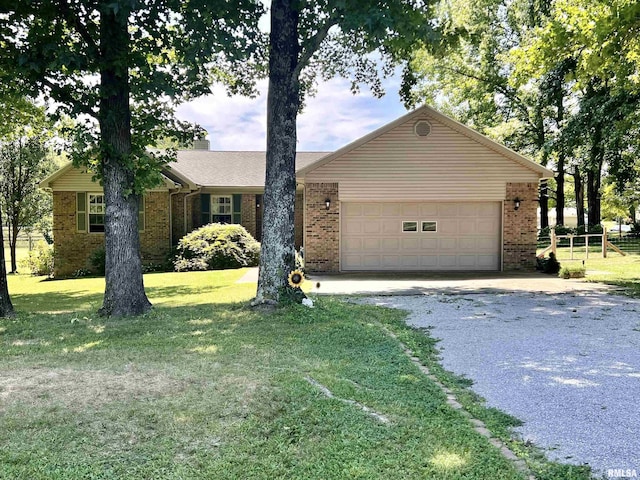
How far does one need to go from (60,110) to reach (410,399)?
7.55 meters

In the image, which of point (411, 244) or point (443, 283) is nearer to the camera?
point (443, 283)

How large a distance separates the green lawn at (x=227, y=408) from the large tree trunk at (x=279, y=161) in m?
1.75

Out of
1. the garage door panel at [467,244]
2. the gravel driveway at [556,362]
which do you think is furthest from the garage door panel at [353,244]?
the gravel driveway at [556,362]

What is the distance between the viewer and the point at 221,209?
2167 cm

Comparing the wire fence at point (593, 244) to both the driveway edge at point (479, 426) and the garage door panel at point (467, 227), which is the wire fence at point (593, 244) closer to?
the garage door panel at point (467, 227)

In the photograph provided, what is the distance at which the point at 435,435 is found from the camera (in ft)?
12.0

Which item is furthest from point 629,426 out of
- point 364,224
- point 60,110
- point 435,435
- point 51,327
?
point 364,224

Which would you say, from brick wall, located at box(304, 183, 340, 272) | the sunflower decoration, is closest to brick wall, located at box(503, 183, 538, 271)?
brick wall, located at box(304, 183, 340, 272)

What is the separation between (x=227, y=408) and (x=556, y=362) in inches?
153

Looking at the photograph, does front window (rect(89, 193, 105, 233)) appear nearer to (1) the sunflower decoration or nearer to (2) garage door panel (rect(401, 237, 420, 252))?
(2) garage door panel (rect(401, 237, 420, 252))

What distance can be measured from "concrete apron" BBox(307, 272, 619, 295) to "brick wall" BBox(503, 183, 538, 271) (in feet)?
2.33

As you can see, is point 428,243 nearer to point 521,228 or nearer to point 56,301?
point 521,228

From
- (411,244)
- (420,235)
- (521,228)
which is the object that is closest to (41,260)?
(411,244)

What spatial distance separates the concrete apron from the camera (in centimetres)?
1198
